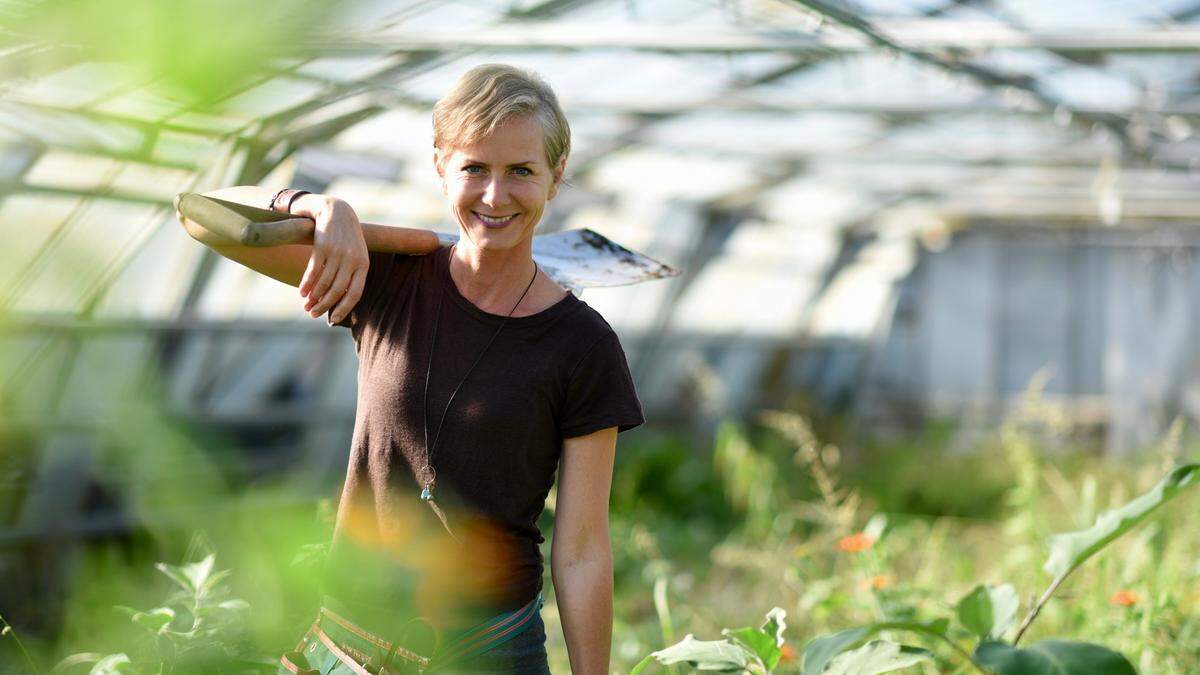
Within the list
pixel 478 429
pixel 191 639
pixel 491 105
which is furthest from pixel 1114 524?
pixel 191 639

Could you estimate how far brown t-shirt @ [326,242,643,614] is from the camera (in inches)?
58.3

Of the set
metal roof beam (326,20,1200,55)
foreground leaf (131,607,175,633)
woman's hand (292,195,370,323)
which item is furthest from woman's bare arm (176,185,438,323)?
metal roof beam (326,20,1200,55)

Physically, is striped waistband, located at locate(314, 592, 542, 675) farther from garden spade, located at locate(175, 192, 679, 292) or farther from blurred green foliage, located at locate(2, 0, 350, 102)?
blurred green foliage, located at locate(2, 0, 350, 102)

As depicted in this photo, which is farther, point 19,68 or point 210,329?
point 210,329

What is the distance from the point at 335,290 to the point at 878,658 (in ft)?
2.82

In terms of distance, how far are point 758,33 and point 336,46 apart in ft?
16.2

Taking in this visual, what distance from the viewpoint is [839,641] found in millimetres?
1372

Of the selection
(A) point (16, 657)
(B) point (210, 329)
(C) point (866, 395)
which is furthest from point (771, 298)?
(A) point (16, 657)

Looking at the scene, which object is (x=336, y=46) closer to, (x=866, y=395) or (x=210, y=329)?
(x=210, y=329)

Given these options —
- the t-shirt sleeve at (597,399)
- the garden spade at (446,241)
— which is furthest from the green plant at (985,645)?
the garden spade at (446,241)

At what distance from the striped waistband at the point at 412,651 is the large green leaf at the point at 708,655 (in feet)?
0.71

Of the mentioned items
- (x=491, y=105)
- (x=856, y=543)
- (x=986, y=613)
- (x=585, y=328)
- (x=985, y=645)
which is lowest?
(x=856, y=543)

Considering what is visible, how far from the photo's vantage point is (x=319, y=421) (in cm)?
805

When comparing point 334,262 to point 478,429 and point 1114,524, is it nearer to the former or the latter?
point 478,429
